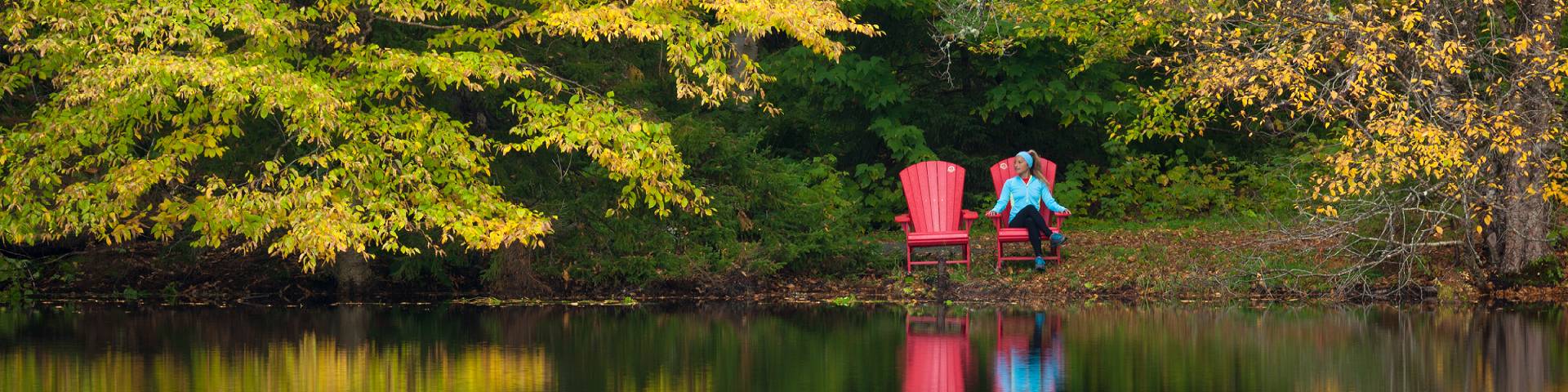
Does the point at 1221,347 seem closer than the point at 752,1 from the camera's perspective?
Yes

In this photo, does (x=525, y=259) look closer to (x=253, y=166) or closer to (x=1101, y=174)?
(x=253, y=166)

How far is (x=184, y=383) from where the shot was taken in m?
7.45

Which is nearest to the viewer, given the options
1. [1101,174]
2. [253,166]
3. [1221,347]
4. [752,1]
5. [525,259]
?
[1221,347]

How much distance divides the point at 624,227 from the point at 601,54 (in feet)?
4.27

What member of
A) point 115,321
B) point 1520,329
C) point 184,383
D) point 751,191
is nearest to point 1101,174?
point 751,191

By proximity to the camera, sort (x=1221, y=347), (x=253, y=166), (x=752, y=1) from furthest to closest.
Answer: (x=253, y=166)
(x=752, y=1)
(x=1221, y=347)

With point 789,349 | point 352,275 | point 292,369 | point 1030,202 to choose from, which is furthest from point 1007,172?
point 292,369

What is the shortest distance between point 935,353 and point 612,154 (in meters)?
3.49

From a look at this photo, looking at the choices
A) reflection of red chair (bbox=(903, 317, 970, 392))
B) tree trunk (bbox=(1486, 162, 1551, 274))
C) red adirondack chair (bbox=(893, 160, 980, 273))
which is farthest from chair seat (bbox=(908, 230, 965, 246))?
tree trunk (bbox=(1486, 162, 1551, 274))

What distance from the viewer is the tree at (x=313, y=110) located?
10664mm

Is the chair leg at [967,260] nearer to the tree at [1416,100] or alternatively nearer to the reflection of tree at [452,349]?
the reflection of tree at [452,349]

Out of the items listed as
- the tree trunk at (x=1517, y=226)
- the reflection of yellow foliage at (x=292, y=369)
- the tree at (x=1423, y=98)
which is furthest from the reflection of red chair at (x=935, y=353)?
the tree trunk at (x=1517, y=226)

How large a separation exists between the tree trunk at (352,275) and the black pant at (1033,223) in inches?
201

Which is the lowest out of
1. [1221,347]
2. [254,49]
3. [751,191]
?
[1221,347]
